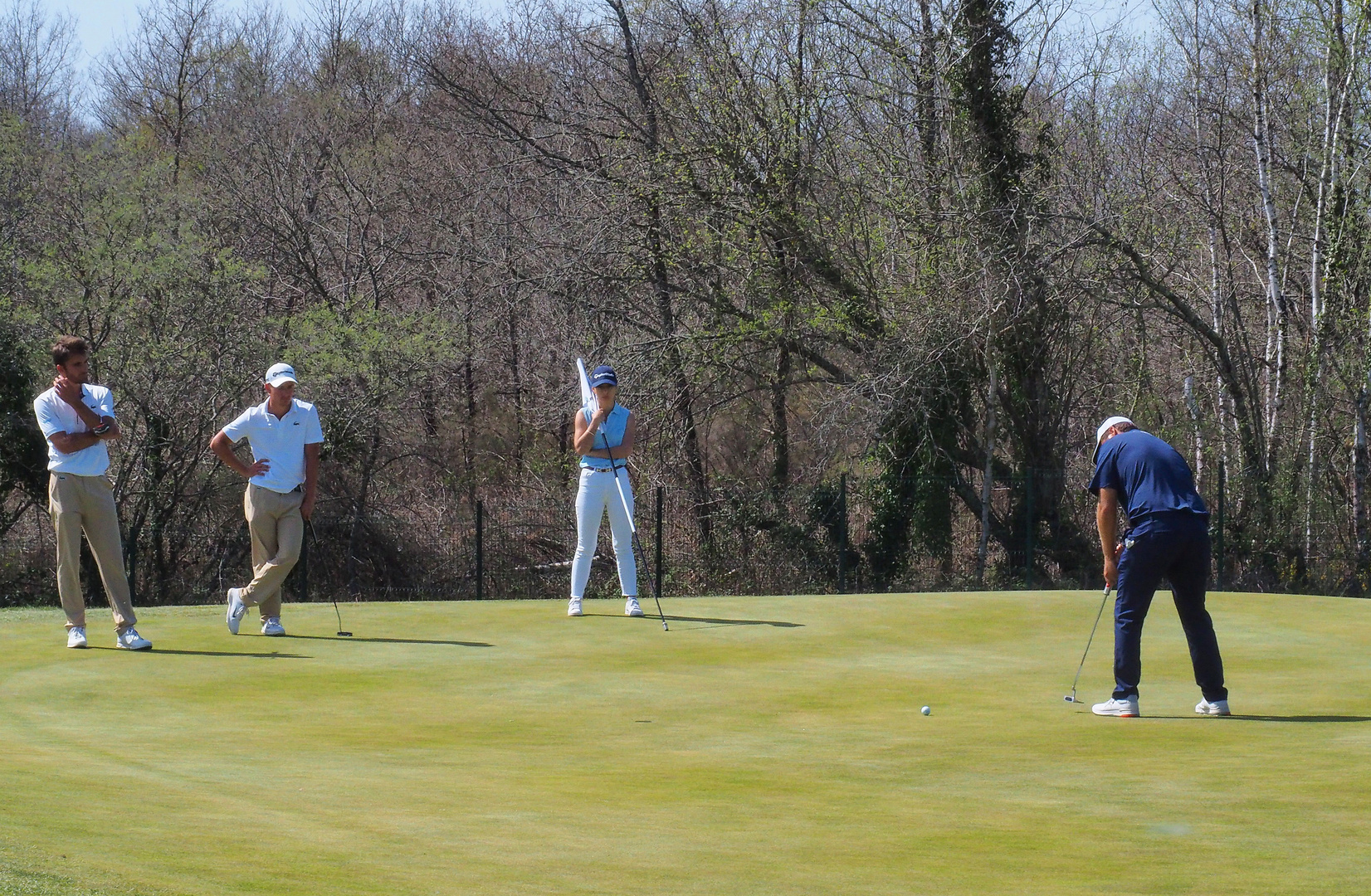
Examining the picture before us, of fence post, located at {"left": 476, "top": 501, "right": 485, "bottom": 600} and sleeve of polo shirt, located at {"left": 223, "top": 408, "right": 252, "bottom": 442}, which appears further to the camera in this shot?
fence post, located at {"left": 476, "top": 501, "right": 485, "bottom": 600}

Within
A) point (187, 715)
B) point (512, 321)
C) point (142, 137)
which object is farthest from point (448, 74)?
point (187, 715)

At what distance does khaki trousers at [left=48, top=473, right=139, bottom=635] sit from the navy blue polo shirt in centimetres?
624

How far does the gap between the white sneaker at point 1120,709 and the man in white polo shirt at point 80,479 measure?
624 cm

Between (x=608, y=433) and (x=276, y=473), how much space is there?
8.53 feet

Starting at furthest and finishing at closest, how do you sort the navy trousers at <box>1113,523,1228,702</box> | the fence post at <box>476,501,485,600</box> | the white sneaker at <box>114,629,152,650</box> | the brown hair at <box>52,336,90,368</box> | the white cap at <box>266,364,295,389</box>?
the fence post at <box>476,501,485,600</box>, the white cap at <box>266,364,295,389</box>, the white sneaker at <box>114,629,152,650</box>, the brown hair at <box>52,336,90,368</box>, the navy trousers at <box>1113,523,1228,702</box>

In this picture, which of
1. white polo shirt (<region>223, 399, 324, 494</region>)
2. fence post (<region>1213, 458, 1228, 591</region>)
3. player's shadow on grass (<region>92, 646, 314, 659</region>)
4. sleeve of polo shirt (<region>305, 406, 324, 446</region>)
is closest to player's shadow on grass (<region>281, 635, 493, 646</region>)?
player's shadow on grass (<region>92, 646, 314, 659</region>)

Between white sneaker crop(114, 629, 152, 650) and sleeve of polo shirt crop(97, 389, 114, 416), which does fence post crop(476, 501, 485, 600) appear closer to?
white sneaker crop(114, 629, 152, 650)

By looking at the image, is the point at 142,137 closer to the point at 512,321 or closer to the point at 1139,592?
the point at 512,321

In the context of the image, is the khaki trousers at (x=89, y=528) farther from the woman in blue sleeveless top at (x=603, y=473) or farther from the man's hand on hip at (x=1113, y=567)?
the man's hand on hip at (x=1113, y=567)

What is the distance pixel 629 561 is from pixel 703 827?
7129mm

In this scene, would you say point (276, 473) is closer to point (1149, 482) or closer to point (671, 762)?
point (671, 762)

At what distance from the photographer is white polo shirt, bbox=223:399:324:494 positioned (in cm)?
1065

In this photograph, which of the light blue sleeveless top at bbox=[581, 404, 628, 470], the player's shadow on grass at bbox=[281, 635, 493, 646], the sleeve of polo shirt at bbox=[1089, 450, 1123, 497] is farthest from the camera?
the light blue sleeveless top at bbox=[581, 404, 628, 470]

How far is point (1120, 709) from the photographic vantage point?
7812 mm
